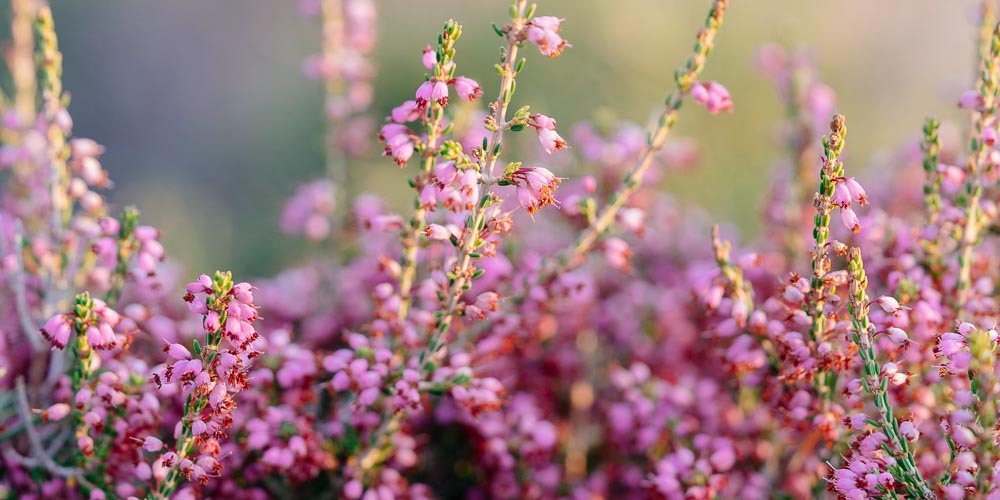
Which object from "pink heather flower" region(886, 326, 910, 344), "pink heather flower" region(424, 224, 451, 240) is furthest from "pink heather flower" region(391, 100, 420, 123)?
"pink heather flower" region(886, 326, 910, 344)

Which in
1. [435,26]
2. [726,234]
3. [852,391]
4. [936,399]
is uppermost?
[435,26]

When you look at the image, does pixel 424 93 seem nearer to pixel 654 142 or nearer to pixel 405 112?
pixel 405 112

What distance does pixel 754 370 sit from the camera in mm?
2160

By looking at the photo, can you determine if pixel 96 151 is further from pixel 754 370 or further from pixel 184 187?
pixel 184 187

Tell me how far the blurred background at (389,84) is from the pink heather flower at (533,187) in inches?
62.5

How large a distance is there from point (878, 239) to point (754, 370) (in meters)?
0.45

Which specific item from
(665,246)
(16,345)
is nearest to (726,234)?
(665,246)

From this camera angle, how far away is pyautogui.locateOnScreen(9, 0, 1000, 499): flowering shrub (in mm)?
1564

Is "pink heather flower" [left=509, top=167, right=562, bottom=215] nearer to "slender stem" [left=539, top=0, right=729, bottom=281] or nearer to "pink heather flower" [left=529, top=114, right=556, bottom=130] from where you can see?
"pink heather flower" [left=529, top=114, right=556, bottom=130]

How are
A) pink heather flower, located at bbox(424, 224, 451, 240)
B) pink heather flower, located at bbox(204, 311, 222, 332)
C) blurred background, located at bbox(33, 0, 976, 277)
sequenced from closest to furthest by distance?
pink heather flower, located at bbox(204, 311, 222, 332), pink heather flower, located at bbox(424, 224, 451, 240), blurred background, located at bbox(33, 0, 976, 277)

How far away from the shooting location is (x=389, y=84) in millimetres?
6234

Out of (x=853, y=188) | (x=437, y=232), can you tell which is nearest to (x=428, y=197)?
(x=437, y=232)

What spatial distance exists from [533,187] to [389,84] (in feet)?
15.9

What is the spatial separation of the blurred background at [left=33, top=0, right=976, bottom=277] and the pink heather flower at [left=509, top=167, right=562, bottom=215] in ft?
5.21
